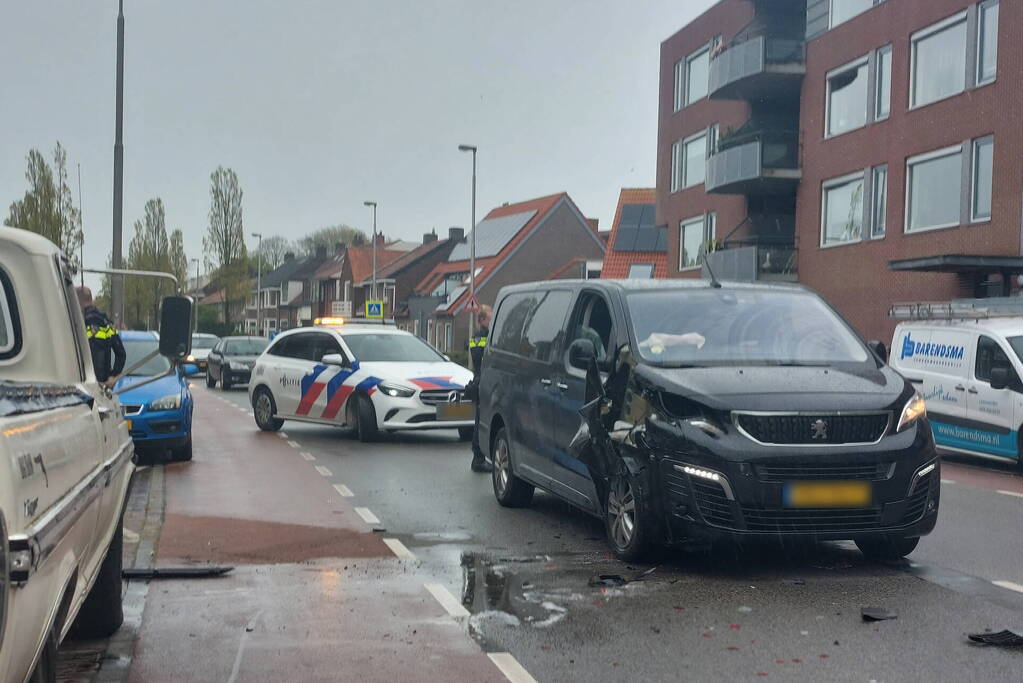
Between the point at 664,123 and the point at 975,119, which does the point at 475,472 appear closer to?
the point at 975,119

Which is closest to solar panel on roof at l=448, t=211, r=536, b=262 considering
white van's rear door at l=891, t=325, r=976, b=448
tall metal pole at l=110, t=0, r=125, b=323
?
tall metal pole at l=110, t=0, r=125, b=323

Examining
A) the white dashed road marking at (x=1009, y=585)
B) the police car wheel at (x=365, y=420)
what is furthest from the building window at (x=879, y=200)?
the white dashed road marking at (x=1009, y=585)

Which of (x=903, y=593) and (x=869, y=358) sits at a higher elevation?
(x=869, y=358)

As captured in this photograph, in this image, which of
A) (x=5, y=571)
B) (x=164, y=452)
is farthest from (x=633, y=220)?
(x=5, y=571)

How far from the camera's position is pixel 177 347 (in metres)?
5.61

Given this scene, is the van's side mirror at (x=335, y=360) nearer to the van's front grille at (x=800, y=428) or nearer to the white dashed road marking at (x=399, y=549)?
the white dashed road marking at (x=399, y=549)

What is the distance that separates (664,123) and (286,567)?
1456 inches

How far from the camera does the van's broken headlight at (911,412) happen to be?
711cm

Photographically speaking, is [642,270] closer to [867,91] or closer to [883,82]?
[867,91]

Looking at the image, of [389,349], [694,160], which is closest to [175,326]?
[389,349]

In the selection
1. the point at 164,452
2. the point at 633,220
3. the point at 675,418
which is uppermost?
the point at 633,220

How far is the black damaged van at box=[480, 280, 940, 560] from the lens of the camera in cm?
678

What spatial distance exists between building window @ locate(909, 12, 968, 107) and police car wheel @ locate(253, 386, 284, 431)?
16.2 m

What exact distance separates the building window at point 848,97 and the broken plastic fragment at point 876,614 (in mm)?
25792
